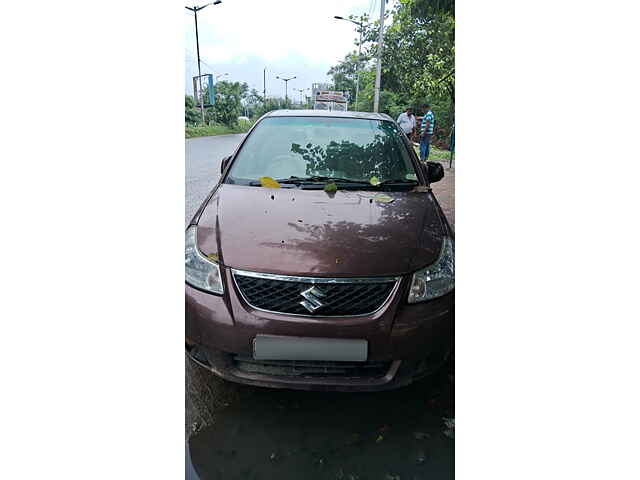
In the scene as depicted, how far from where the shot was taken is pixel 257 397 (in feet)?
6.12

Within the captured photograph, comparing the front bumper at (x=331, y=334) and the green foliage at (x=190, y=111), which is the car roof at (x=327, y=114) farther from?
the front bumper at (x=331, y=334)

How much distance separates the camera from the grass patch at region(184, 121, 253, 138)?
1627 millimetres

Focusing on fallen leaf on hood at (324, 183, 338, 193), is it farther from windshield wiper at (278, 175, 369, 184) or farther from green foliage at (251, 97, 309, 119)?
green foliage at (251, 97, 309, 119)

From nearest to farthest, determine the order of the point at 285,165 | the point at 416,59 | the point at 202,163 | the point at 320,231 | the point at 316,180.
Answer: the point at 320,231
the point at 202,163
the point at 416,59
the point at 316,180
the point at 285,165

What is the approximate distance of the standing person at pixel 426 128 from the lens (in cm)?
229

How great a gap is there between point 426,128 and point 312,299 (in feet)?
4.35

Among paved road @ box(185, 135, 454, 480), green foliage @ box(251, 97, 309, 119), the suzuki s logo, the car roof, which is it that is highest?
green foliage @ box(251, 97, 309, 119)

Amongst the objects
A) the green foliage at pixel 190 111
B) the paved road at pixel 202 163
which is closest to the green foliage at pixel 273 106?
the paved road at pixel 202 163

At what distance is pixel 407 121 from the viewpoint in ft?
9.05

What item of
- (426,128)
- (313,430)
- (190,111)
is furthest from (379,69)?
(313,430)

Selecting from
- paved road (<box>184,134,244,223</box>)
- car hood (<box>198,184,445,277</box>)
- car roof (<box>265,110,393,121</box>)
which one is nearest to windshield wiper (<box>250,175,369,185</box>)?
car hood (<box>198,184,445,277</box>)

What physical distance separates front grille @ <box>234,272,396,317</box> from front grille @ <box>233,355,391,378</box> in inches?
7.7

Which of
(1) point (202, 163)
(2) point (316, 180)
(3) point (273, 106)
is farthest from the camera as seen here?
(3) point (273, 106)

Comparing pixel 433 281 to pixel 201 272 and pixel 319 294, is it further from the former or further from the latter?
pixel 201 272
